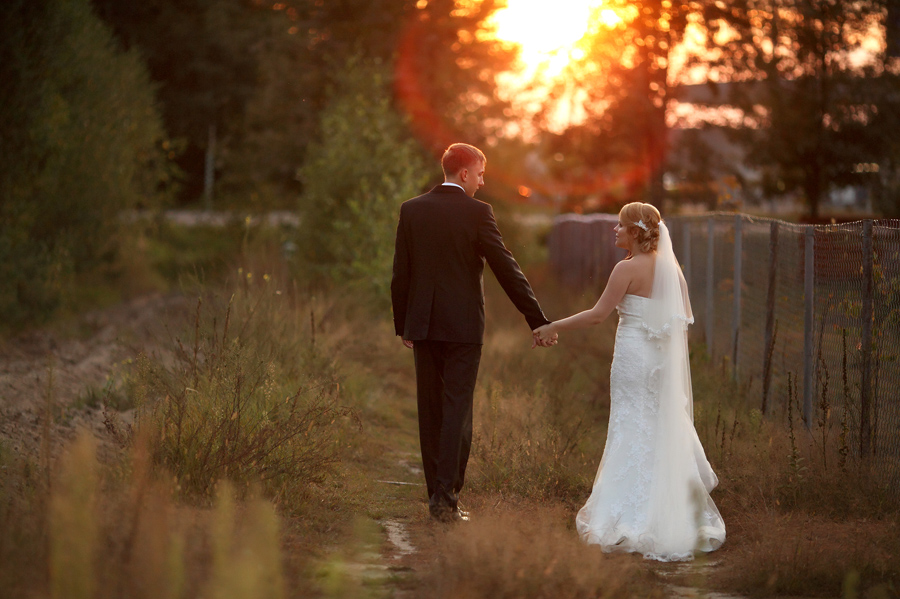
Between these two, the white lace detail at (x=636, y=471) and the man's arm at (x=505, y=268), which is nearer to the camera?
the white lace detail at (x=636, y=471)

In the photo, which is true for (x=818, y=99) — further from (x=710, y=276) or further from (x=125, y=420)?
(x=125, y=420)

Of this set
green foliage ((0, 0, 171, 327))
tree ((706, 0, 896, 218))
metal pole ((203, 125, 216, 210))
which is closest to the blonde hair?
green foliage ((0, 0, 171, 327))

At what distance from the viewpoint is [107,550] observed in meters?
4.31

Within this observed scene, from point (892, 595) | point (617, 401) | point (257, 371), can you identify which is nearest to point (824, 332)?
point (617, 401)

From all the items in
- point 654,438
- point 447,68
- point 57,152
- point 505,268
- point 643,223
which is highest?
point 447,68

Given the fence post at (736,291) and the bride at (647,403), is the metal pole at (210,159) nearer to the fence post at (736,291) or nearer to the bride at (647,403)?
the fence post at (736,291)

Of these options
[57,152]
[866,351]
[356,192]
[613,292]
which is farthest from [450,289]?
[57,152]

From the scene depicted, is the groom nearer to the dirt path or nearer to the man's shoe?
the man's shoe

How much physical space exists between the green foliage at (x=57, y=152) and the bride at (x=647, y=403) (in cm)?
1161

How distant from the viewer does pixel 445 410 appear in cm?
609

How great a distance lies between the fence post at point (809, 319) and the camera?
7621mm

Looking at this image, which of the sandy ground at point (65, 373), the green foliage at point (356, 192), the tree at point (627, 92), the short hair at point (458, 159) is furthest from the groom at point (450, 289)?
the tree at point (627, 92)

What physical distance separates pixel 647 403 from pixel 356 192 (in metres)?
11.3

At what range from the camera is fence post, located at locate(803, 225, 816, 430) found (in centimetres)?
762
